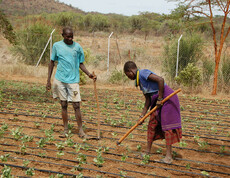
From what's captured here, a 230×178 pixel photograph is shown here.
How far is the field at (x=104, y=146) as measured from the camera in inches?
145

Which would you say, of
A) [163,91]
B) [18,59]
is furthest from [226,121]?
[18,59]

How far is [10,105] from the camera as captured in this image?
7152mm

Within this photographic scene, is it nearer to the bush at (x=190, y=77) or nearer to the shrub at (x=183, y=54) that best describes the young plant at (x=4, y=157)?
the bush at (x=190, y=77)

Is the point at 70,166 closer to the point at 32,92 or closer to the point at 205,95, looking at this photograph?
the point at 32,92

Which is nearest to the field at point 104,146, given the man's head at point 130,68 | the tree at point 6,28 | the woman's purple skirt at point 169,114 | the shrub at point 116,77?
the woman's purple skirt at point 169,114

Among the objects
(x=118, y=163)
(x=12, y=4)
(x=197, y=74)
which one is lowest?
(x=118, y=163)

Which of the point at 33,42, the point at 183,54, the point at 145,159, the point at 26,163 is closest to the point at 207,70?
the point at 183,54

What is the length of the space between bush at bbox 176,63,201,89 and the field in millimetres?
2711

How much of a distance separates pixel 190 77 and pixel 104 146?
255 inches

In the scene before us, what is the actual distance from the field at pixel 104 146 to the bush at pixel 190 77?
2.71 metres

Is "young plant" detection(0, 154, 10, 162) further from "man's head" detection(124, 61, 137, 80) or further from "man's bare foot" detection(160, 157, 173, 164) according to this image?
"man's bare foot" detection(160, 157, 173, 164)

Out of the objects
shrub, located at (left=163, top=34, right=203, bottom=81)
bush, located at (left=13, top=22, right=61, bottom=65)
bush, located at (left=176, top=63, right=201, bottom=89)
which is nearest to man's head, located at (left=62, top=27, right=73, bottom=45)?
bush, located at (left=176, top=63, right=201, bottom=89)

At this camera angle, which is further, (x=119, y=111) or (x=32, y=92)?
(x=32, y=92)

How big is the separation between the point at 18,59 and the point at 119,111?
9.88 metres
